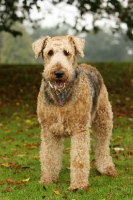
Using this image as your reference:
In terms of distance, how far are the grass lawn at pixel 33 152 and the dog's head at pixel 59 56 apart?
4.61 feet

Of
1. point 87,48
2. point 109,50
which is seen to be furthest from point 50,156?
point 87,48

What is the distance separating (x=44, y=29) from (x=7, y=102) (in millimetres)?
62961

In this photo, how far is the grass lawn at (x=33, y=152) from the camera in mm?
4871

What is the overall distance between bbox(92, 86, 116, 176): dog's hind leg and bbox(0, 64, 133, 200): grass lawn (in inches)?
6.2

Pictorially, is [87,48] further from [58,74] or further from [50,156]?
[58,74]

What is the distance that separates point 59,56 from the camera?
4.55 m

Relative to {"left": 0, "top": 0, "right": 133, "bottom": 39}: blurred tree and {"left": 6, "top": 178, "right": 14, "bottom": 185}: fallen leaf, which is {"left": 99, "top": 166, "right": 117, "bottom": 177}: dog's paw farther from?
{"left": 0, "top": 0, "right": 133, "bottom": 39}: blurred tree

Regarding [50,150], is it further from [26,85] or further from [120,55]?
[120,55]

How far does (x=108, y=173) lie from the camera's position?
5777 millimetres

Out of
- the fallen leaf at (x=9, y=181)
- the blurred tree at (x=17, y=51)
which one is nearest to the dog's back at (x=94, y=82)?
the fallen leaf at (x=9, y=181)

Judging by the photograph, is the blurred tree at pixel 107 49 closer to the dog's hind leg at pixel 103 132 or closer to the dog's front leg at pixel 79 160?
the dog's hind leg at pixel 103 132

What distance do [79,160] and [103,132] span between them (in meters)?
1.09

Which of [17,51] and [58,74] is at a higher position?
[58,74]

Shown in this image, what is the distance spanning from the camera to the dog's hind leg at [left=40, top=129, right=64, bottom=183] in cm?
521
